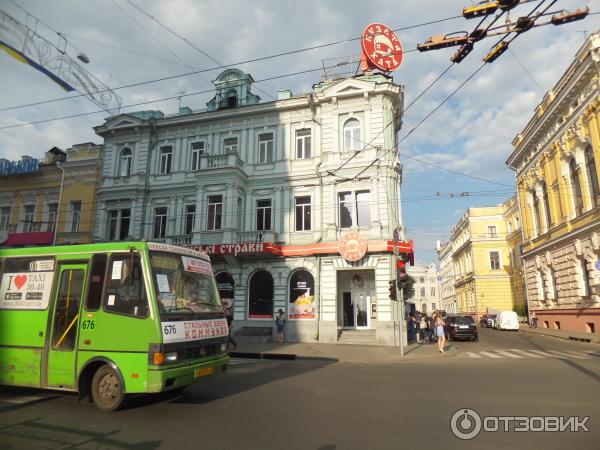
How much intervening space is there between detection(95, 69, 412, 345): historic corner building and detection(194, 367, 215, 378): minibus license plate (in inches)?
533

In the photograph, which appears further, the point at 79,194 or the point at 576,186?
the point at 79,194

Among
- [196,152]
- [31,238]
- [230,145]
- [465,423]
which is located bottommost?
[465,423]

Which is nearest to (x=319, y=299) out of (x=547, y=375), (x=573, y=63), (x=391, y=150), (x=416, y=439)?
(x=391, y=150)

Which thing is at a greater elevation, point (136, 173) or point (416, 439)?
point (136, 173)

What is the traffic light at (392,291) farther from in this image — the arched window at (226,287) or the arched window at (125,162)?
the arched window at (125,162)

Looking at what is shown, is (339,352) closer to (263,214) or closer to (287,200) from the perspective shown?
(287,200)

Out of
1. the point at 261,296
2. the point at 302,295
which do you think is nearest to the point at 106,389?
the point at 302,295

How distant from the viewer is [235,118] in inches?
977

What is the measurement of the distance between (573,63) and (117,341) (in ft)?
97.2

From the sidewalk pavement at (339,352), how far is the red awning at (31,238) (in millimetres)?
17122

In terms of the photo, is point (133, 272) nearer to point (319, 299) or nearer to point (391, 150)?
point (319, 299)

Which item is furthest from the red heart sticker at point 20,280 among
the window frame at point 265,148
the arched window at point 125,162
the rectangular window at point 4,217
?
the rectangular window at point 4,217

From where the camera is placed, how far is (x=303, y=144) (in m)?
23.6

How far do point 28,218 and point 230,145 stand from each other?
16.8 metres
